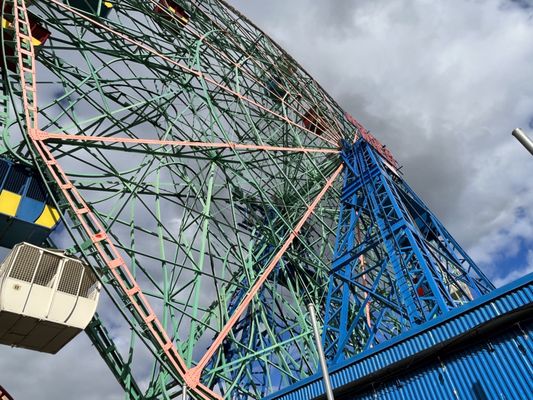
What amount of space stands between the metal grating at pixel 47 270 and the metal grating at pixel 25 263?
0.15m

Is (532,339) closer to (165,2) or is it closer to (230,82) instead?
(230,82)

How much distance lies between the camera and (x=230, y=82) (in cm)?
2073

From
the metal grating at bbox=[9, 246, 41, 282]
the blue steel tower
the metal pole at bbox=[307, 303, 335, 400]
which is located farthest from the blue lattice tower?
the metal grating at bbox=[9, 246, 41, 282]

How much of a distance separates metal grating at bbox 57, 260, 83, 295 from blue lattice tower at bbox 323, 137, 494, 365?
802 cm

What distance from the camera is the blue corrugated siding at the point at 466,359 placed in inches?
360

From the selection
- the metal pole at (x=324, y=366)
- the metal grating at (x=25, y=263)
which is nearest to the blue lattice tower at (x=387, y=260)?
the metal pole at (x=324, y=366)

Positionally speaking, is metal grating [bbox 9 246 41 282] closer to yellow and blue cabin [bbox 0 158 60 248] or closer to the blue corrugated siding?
yellow and blue cabin [bbox 0 158 60 248]

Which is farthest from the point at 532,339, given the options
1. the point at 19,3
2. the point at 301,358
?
the point at 19,3

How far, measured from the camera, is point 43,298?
1082 cm

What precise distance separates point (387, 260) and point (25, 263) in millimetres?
11702

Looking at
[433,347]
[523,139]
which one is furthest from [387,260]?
[523,139]

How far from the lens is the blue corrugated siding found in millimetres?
9141

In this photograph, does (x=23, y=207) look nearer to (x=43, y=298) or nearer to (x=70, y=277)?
(x=70, y=277)

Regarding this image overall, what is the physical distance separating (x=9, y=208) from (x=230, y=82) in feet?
39.0
